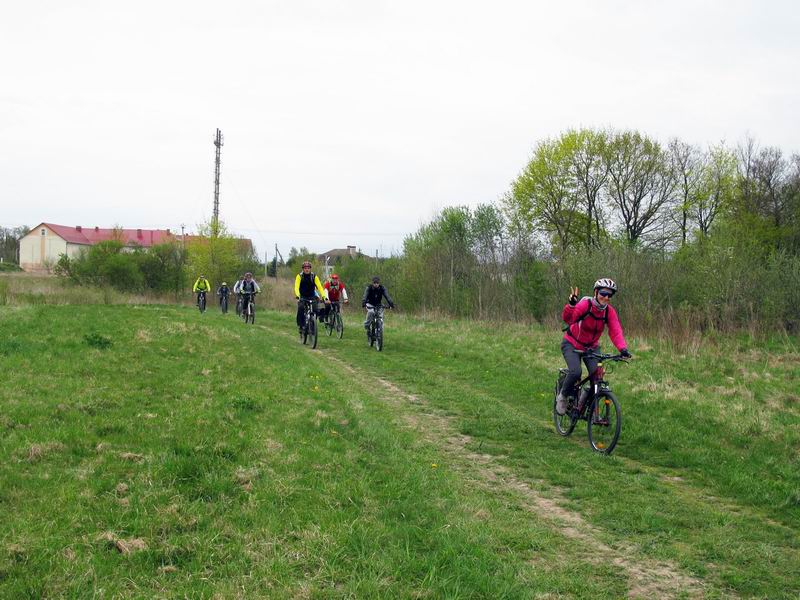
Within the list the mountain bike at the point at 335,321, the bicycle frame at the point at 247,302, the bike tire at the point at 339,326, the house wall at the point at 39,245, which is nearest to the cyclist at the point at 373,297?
the bike tire at the point at 339,326

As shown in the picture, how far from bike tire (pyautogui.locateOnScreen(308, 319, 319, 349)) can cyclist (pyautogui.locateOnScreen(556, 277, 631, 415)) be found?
937cm

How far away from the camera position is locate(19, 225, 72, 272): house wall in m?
91.4

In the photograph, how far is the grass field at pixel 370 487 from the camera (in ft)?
12.6

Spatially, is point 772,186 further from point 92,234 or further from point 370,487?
point 92,234

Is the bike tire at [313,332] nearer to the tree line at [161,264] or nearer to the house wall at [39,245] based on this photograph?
the tree line at [161,264]

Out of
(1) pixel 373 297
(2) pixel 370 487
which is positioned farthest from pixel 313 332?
(2) pixel 370 487

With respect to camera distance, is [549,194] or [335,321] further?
[549,194]

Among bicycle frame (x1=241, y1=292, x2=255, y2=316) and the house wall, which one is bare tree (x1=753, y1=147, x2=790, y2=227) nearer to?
bicycle frame (x1=241, y1=292, x2=255, y2=316)

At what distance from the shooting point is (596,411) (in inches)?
303

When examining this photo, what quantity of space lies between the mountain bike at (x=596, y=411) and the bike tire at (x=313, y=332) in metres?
9.37

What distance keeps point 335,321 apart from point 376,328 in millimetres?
3819

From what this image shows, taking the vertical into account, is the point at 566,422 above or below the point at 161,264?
below

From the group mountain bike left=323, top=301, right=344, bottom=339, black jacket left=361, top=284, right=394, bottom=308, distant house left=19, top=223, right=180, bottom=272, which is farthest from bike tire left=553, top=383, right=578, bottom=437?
distant house left=19, top=223, right=180, bottom=272

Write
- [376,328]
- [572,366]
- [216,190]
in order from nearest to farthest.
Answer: [572,366]
[376,328]
[216,190]
